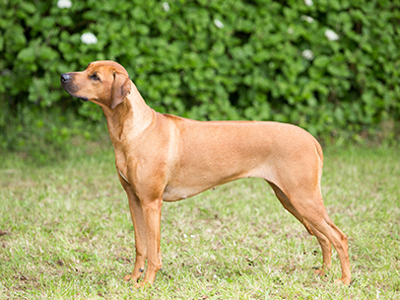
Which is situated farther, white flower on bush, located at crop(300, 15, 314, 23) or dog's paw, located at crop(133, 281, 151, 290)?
white flower on bush, located at crop(300, 15, 314, 23)

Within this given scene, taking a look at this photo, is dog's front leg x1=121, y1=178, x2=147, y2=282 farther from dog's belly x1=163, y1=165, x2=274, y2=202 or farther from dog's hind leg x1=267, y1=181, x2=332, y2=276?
dog's hind leg x1=267, y1=181, x2=332, y2=276

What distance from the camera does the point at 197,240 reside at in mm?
3980

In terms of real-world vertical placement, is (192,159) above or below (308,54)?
above

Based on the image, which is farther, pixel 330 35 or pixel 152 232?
pixel 330 35

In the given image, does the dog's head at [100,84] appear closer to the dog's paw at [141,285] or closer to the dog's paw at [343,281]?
the dog's paw at [141,285]

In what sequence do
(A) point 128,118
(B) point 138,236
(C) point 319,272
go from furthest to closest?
(C) point 319,272 < (B) point 138,236 < (A) point 128,118

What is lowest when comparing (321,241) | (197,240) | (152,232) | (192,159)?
(197,240)

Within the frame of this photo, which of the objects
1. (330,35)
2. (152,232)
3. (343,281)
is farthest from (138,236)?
(330,35)

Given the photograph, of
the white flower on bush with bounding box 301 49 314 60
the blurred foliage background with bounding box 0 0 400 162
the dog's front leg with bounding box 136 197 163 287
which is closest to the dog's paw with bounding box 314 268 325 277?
the dog's front leg with bounding box 136 197 163 287

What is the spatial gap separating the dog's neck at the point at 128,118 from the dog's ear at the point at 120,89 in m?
0.13

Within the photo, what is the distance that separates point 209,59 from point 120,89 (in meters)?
3.42

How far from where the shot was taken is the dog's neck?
3039 mm

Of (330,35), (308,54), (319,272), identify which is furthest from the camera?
(308,54)

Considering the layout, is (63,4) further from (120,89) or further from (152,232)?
(152,232)
